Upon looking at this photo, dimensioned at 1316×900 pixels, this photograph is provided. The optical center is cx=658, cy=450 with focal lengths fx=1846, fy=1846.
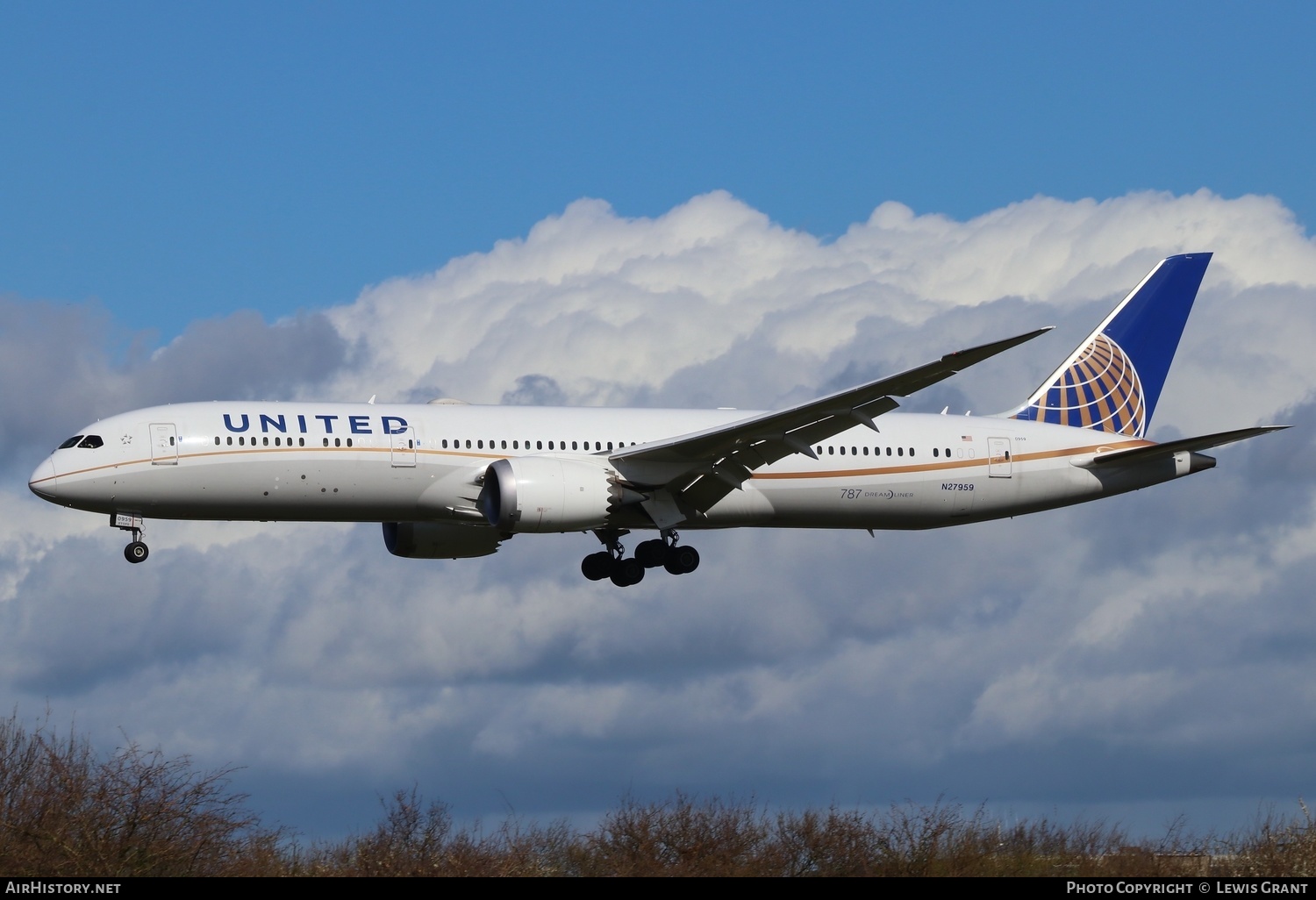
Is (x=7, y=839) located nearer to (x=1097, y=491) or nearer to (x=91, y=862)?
(x=91, y=862)

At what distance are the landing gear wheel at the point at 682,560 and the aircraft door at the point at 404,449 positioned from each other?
8398 mm

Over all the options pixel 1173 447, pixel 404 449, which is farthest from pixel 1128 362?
pixel 404 449

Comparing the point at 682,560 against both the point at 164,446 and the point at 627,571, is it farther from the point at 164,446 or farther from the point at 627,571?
the point at 164,446

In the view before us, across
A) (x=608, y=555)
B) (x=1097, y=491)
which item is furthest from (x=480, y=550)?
(x=1097, y=491)

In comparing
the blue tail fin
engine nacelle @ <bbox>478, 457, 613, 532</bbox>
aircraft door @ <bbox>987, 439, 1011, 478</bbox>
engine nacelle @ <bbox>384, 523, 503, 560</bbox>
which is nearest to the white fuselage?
aircraft door @ <bbox>987, 439, 1011, 478</bbox>

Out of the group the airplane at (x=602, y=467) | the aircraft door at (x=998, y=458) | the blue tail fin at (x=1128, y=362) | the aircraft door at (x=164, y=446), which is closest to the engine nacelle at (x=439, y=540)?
the airplane at (x=602, y=467)

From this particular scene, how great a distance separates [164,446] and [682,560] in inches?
567

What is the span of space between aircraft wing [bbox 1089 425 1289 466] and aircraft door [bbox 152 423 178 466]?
26.0 m

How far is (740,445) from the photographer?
47.3 m

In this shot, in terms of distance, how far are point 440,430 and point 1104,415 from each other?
21.6 meters

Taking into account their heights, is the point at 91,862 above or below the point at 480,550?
below
